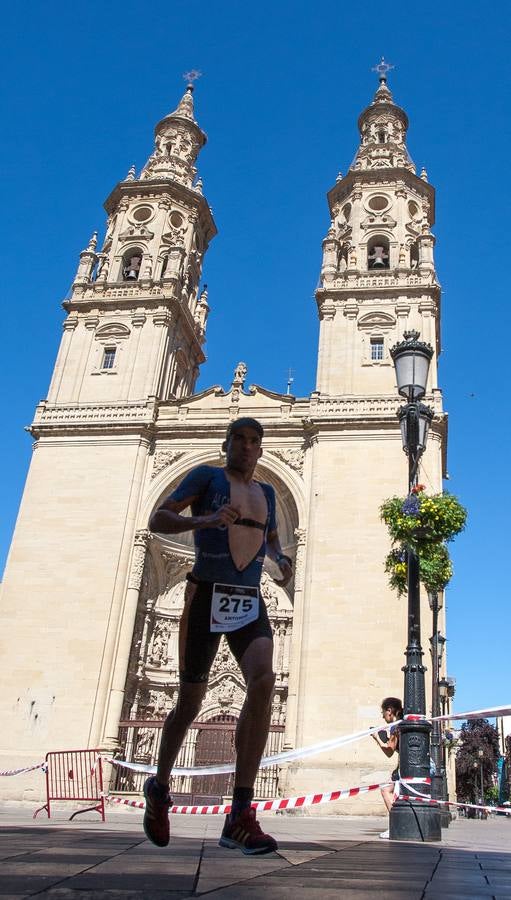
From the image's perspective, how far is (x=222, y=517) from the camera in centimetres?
292

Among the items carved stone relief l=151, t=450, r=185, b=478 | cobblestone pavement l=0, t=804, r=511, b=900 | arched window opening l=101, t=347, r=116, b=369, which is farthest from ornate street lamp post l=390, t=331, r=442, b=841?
arched window opening l=101, t=347, r=116, b=369

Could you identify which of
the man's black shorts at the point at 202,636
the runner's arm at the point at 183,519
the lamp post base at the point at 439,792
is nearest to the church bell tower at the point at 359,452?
the lamp post base at the point at 439,792

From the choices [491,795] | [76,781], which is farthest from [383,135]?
[491,795]

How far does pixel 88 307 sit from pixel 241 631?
26403 mm

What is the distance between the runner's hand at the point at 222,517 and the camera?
2922 millimetres

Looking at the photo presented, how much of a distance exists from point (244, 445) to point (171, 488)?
20964mm

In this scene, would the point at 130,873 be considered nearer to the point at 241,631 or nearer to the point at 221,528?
the point at 241,631

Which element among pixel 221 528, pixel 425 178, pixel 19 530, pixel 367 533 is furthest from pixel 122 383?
pixel 221 528

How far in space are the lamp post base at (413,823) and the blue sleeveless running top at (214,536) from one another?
5030 millimetres

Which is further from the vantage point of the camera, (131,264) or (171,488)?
(131,264)

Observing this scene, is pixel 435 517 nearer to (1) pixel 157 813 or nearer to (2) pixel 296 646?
(1) pixel 157 813

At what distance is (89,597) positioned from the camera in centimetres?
2167

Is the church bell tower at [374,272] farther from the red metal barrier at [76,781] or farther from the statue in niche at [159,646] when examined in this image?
the red metal barrier at [76,781]

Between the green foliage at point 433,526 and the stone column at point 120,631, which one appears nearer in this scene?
the green foliage at point 433,526
